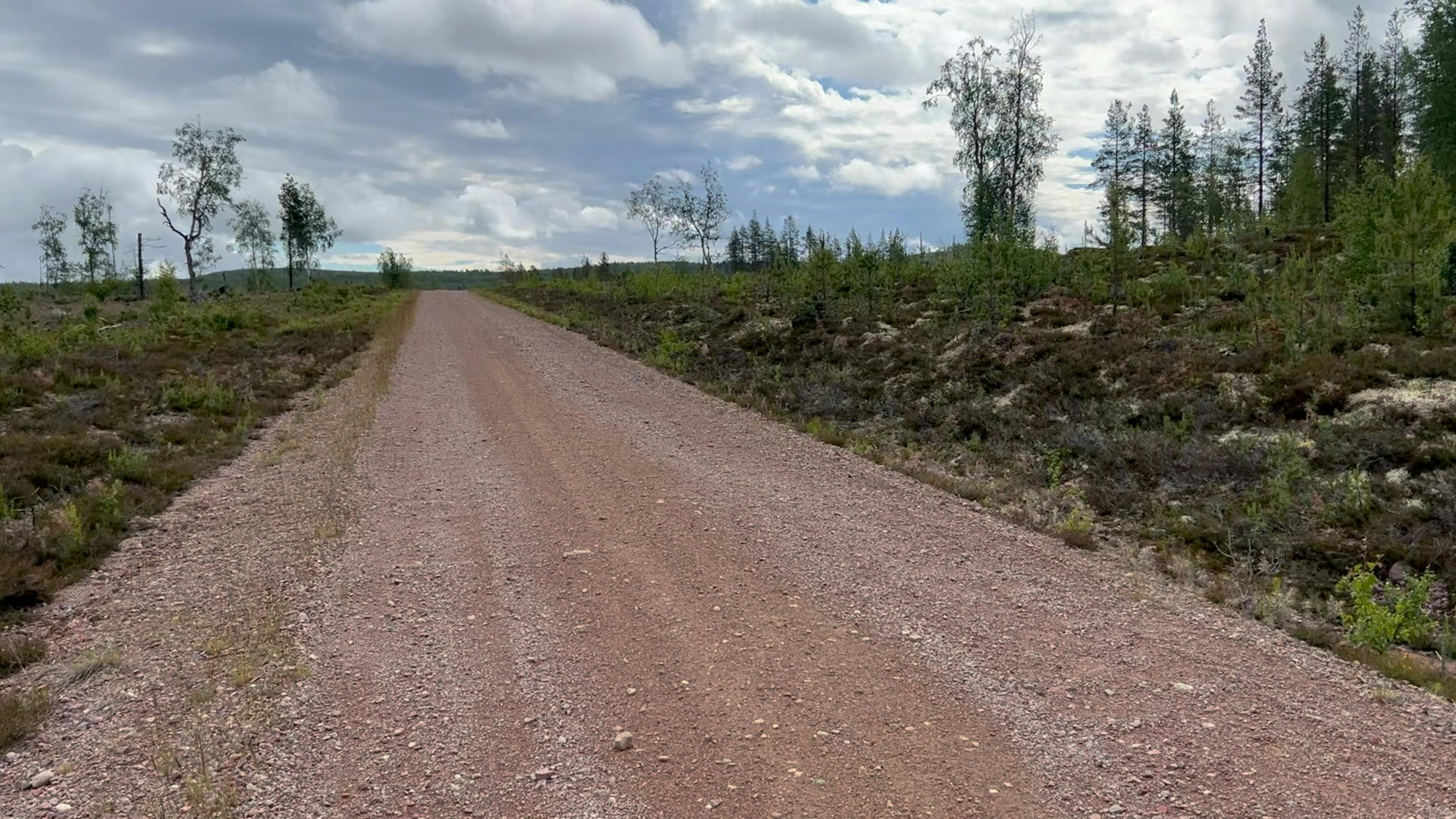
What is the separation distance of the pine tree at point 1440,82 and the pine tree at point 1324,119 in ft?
28.2

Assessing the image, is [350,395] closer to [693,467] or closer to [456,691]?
[693,467]

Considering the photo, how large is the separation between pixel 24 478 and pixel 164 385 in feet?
22.6

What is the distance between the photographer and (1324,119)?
44.5 meters

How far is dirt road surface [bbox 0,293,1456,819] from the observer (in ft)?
11.6

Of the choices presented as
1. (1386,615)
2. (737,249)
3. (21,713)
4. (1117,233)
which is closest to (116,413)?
(21,713)

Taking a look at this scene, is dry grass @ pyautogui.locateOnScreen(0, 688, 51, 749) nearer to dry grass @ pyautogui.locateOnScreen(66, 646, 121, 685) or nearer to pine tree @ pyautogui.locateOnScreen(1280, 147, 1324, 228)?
dry grass @ pyautogui.locateOnScreen(66, 646, 121, 685)

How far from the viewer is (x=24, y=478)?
8.61m

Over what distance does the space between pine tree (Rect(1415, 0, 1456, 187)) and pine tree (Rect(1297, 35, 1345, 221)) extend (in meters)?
8.58

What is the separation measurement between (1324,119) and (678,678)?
5665 cm

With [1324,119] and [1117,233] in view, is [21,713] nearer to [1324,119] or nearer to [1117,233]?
[1117,233]

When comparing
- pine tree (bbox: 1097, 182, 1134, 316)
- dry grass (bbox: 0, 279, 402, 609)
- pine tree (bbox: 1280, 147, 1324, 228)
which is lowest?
dry grass (bbox: 0, 279, 402, 609)

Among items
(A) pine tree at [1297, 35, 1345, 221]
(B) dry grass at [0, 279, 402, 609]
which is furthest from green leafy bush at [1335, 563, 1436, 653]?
(A) pine tree at [1297, 35, 1345, 221]

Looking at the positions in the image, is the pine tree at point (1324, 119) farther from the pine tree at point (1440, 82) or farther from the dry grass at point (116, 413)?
the dry grass at point (116, 413)

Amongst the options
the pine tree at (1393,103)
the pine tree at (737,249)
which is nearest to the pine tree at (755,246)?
the pine tree at (737,249)
